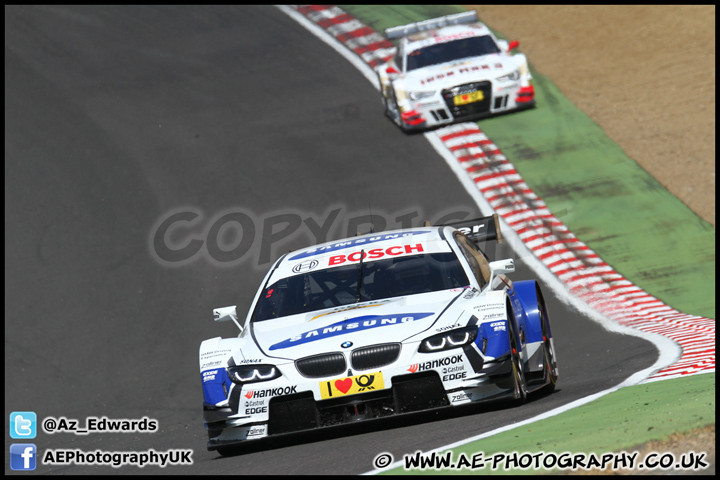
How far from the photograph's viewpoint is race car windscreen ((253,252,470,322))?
723 centimetres

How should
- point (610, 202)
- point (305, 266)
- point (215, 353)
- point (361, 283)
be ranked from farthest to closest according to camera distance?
point (610, 202)
point (305, 266)
point (361, 283)
point (215, 353)

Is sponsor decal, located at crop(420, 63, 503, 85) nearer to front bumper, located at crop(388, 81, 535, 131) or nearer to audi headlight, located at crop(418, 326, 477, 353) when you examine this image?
front bumper, located at crop(388, 81, 535, 131)

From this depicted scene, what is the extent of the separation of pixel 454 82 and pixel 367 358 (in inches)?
430

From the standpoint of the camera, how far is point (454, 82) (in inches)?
648

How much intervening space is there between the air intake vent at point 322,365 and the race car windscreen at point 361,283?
95 cm

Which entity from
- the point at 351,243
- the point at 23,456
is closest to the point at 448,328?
the point at 351,243

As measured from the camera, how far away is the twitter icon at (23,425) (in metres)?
9.62

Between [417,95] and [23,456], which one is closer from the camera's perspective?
[23,456]

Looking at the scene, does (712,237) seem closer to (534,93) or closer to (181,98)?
(534,93)

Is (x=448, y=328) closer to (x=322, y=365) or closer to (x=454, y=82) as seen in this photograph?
(x=322, y=365)

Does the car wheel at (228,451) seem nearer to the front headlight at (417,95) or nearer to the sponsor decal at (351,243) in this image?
the sponsor decal at (351,243)

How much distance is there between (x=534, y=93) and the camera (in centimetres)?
1781

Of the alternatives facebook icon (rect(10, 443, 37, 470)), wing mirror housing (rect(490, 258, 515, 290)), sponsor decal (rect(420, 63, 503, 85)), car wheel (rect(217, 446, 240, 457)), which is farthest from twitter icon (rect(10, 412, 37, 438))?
sponsor decal (rect(420, 63, 503, 85))

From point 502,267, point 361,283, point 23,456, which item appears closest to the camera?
point 361,283
